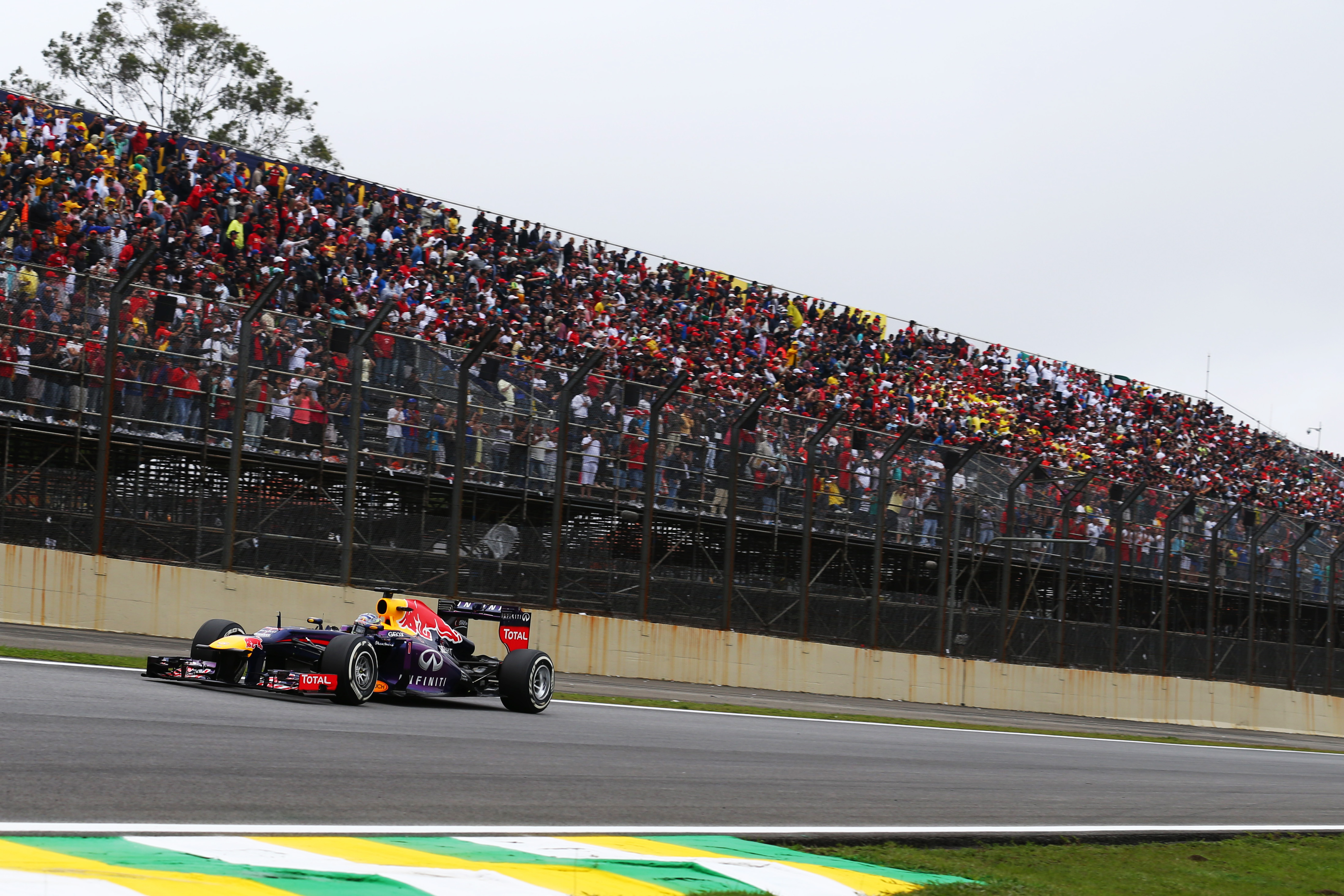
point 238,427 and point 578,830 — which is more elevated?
point 238,427

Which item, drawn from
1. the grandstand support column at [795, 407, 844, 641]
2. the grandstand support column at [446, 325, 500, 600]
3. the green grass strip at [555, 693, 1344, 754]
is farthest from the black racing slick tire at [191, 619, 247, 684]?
the grandstand support column at [795, 407, 844, 641]

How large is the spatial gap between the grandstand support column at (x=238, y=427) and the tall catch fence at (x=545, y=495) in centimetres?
4

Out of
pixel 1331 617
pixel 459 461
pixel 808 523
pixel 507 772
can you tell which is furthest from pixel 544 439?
pixel 1331 617

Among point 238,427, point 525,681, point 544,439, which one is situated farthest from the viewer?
point 544,439

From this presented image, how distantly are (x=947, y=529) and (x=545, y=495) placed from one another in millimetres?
9500

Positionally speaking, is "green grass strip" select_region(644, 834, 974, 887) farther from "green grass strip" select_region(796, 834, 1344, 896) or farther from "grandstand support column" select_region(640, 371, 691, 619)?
"grandstand support column" select_region(640, 371, 691, 619)

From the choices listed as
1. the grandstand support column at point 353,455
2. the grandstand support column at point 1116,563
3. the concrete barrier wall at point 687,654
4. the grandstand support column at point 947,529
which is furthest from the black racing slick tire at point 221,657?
the grandstand support column at point 1116,563

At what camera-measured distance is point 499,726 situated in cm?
1181

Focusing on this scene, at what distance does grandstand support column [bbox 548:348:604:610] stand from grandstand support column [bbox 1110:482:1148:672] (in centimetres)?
1451

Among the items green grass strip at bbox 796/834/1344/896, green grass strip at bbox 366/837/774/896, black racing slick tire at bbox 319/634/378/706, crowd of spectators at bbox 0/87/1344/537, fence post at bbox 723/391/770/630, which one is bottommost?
green grass strip at bbox 796/834/1344/896

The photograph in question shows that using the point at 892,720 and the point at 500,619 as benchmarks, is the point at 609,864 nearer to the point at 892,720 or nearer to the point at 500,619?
the point at 500,619

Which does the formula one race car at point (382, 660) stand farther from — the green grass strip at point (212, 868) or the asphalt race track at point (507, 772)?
the green grass strip at point (212, 868)

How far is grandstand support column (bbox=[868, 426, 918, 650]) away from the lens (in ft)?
85.5

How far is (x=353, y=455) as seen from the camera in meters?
19.3
